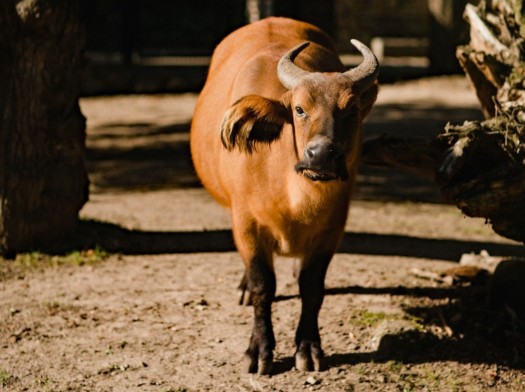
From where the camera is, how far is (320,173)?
439cm

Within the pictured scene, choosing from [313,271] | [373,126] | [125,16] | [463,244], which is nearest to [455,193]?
[313,271]

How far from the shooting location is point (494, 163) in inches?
219

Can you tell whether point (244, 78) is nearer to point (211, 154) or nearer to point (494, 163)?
point (211, 154)

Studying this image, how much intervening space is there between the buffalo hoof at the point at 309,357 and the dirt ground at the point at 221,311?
0.05m

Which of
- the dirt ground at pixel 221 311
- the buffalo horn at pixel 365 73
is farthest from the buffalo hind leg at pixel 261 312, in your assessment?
the buffalo horn at pixel 365 73

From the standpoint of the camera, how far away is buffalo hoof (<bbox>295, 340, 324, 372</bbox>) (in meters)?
5.00

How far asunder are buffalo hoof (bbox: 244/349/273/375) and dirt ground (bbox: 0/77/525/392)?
0.17ft

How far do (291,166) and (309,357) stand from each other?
1.08 metres

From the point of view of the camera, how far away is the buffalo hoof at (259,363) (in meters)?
4.96

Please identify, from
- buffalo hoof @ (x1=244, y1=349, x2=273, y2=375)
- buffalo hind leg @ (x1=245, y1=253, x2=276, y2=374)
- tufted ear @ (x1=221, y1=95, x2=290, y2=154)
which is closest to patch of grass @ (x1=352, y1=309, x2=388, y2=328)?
buffalo hind leg @ (x1=245, y1=253, x2=276, y2=374)

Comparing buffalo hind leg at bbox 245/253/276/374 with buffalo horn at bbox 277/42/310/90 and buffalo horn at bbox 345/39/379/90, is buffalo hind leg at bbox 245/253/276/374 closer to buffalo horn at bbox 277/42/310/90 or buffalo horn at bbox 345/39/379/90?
buffalo horn at bbox 277/42/310/90

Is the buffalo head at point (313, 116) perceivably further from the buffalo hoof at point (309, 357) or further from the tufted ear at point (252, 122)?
the buffalo hoof at point (309, 357)

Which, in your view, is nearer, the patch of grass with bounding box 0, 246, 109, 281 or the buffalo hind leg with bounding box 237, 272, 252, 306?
the buffalo hind leg with bounding box 237, 272, 252, 306

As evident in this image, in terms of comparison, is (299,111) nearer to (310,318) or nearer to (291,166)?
(291,166)
